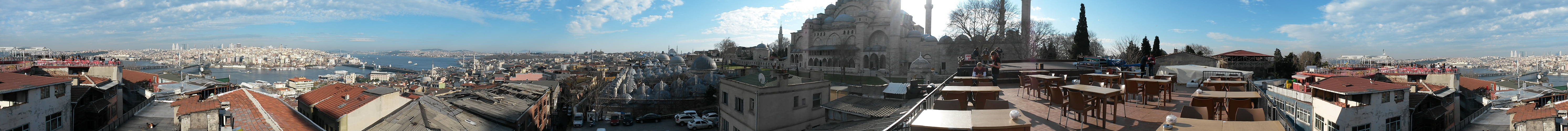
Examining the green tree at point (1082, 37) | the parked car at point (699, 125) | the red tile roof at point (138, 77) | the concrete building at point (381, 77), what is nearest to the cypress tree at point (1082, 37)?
the green tree at point (1082, 37)

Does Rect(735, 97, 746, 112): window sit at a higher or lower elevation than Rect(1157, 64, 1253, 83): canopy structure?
lower

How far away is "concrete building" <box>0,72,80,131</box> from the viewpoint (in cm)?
632

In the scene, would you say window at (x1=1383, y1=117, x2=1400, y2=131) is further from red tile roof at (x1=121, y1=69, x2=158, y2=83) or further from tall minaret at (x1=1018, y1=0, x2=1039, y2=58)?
red tile roof at (x1=121, y1=69, x2=158, y2=83)

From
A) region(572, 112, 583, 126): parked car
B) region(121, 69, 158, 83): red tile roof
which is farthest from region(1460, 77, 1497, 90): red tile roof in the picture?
region(121, 69, 158, 83): red tile roof

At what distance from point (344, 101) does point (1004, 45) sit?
19.5 m

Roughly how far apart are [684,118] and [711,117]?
702 millimetres

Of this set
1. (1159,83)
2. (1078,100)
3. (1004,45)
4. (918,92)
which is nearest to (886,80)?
(1004,45)

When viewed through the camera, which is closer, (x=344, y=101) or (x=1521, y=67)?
(x=344, y=101)

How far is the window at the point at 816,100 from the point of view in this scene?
6289 mm

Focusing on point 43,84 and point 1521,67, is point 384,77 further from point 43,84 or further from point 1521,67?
point 1521,67

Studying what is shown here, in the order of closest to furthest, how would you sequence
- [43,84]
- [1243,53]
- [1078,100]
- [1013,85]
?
[1078,100] → [43,84] → [1013,85] → [1243,53]

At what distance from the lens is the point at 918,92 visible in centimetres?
815

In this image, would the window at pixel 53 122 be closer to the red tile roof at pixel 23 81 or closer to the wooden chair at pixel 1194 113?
the red tile roof at pixel 23 81

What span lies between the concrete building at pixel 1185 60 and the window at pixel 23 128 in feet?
68.8
